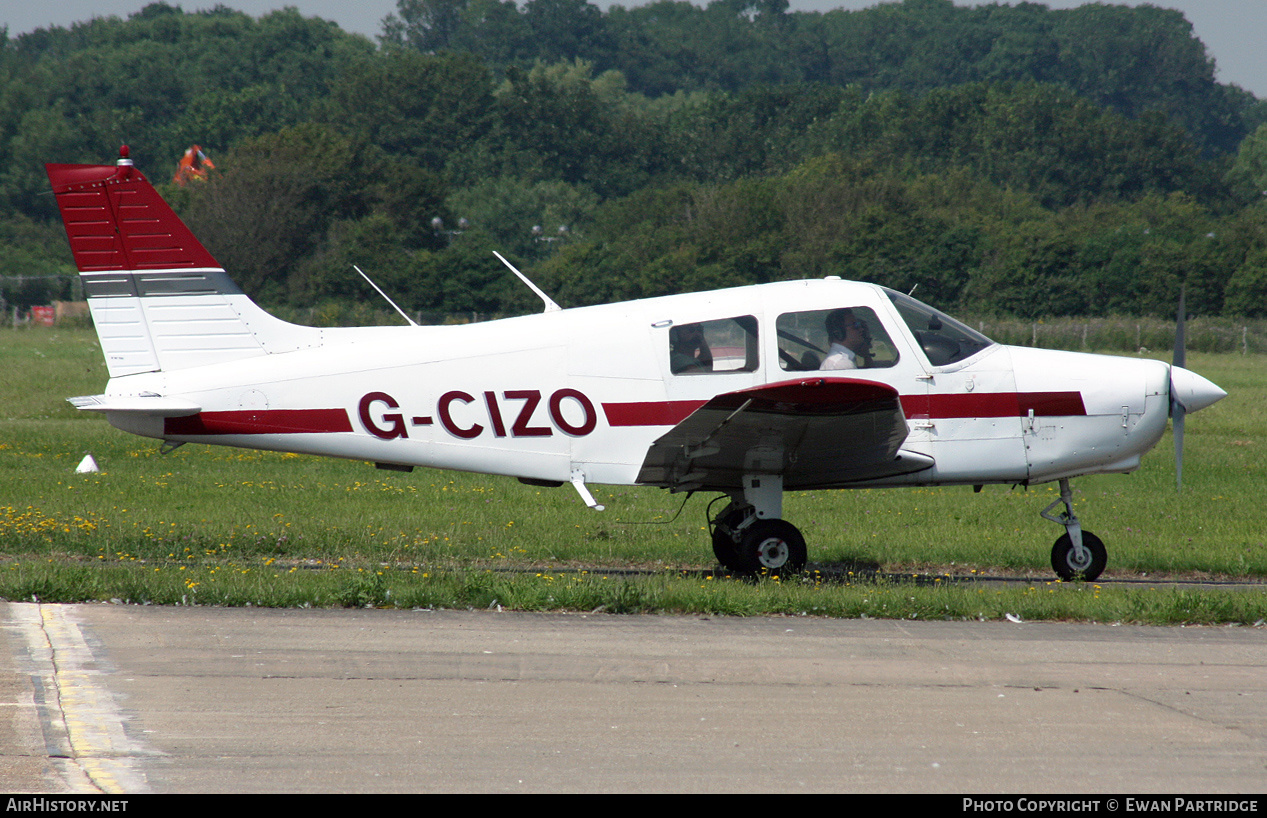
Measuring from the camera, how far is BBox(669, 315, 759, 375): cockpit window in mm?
9516

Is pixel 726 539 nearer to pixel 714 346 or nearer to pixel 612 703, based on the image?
pixel 714 346

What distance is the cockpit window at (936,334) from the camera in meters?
9.72

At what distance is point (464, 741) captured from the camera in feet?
18.8

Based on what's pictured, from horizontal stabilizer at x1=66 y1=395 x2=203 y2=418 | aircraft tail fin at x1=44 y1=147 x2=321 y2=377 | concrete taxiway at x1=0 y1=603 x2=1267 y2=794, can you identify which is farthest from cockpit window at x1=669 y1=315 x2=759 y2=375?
horizontal stabilizer at x1=66 y1=395 x2=203 y2=418

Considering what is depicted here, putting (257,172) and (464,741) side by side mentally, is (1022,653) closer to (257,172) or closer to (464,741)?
(464,741)

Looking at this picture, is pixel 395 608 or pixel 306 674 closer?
pixel 306 674

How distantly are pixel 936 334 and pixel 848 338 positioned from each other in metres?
0.74

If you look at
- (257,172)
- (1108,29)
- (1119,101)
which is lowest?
(257,172)

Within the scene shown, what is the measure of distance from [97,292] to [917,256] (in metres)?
46.6

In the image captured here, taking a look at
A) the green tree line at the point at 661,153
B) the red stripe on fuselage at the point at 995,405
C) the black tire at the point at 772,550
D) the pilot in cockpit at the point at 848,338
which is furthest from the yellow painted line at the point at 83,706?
the green tree line at the point at 661,153

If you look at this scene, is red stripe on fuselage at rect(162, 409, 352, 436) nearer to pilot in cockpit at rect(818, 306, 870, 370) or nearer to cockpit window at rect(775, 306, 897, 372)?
cockpit window at rect(775, 306, 897, 372)

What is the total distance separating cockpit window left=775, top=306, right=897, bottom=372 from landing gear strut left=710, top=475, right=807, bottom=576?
3.24 ft

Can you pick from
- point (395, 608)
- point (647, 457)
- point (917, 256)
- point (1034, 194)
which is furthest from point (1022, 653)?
point (1034, 194)

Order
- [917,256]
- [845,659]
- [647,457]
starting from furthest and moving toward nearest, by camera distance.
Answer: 1. [917,256]
2. [647,457]
3. [845,659]
